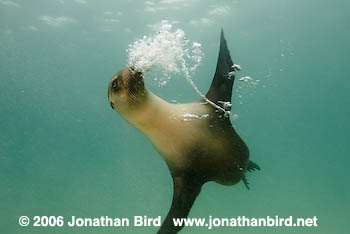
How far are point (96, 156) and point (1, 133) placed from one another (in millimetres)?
17717

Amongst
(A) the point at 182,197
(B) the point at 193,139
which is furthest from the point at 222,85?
(A) the point at 182,197

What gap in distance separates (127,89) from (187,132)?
879 millimetres

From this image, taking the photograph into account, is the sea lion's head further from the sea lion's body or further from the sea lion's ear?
the sea lion's body

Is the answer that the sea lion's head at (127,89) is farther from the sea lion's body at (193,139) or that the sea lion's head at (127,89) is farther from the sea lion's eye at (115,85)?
the sea lion's body at (193,139)

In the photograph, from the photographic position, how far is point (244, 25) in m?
25.1

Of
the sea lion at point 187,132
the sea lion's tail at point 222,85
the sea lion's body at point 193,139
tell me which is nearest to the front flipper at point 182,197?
the sea lion at point 187,132

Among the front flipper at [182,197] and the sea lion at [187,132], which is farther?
the front flipper at [182,197]

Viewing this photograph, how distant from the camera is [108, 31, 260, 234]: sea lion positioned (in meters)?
3.03

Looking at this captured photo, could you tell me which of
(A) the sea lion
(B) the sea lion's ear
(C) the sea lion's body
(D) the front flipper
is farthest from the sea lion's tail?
(B) the sea lion's ear

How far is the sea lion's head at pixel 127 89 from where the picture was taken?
2949 millimetres

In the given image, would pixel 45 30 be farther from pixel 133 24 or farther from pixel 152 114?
pixel 152 114

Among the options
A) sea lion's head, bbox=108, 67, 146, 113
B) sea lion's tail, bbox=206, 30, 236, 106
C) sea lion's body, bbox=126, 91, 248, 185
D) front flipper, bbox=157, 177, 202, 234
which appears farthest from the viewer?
sea lion's tail, bbox=206, 30, 236, 106

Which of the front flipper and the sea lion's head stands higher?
the sea lion's head

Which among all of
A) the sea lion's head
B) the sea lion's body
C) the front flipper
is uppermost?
the sea lion's head
